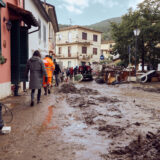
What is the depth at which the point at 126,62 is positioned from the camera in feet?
93.0

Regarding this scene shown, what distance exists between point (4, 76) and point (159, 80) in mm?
→ 14439

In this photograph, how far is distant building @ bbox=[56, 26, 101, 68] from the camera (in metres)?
51.1

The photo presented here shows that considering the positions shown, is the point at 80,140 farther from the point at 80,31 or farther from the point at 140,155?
the point at 80,31

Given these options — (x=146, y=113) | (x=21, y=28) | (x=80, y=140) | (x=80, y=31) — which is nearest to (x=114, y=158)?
→ (x=80, y=140)

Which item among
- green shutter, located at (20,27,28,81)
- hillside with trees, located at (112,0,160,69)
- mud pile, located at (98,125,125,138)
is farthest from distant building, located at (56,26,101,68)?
mud pile, located at (98,125,125,138)

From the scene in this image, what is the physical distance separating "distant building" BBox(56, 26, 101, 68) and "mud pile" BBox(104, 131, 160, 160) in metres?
47.5

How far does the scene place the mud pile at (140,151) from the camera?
301 centimetres

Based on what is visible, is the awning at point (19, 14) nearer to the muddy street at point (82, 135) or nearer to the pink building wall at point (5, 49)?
the pink building wall at point (5, 49)

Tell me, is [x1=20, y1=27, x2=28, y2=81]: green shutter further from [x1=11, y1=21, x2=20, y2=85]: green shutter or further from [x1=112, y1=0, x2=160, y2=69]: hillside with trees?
[x1=112, y1=0, x2=160, y2=69]: hillside with trees

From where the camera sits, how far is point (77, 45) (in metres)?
50.9

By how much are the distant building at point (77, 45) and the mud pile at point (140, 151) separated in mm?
47531

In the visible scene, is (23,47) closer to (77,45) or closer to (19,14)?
(19,14)

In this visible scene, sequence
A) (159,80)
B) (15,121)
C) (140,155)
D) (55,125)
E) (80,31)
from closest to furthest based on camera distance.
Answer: (140,155), (55,125), (15,121), (159,80), (80,31)

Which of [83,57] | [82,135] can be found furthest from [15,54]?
[83,57]
